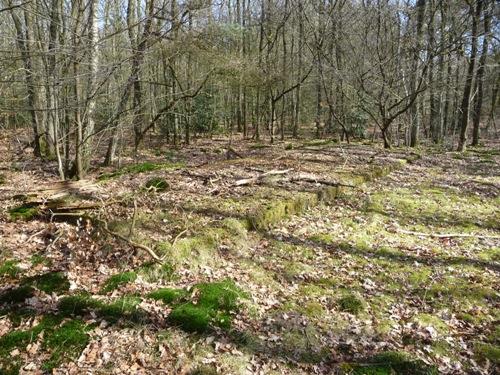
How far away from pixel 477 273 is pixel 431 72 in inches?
605

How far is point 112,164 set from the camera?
1402cm

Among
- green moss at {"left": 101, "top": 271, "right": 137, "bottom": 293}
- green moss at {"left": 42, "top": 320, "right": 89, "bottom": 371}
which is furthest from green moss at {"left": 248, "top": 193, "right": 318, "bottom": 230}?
green moss at {"left": 42, "top": 320, "right": 89, "bottom": 371}

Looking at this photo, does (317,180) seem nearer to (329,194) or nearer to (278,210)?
(329,194)

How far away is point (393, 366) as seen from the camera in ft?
12.6

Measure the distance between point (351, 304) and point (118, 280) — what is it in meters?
2.98

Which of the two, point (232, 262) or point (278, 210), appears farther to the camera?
point (278, 210)

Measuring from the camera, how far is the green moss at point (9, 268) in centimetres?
494

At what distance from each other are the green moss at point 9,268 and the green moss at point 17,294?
45 cm

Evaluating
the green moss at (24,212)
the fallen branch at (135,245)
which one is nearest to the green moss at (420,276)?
the fallen branch at (135,245)

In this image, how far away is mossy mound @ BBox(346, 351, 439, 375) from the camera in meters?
3.76

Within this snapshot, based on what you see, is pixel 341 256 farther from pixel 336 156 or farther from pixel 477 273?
pixel 336 156

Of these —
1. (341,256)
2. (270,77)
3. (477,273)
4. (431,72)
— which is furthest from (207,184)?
(431,72)

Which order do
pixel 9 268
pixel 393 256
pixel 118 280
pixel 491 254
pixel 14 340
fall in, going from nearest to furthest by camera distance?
pixel 14 340, pixel 118 280, pixel 9 268, pixel 393 256, pixel 491 254

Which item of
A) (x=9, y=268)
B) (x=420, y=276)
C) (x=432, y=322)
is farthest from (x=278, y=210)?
(x=9, y=268)
